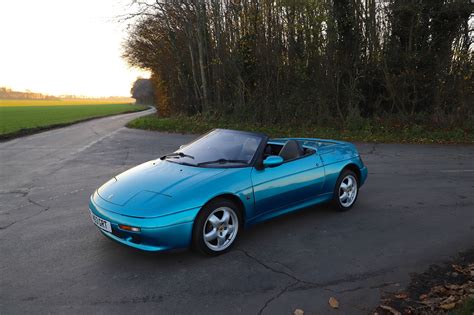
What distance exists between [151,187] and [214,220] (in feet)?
2.59

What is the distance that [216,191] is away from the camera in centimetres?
385

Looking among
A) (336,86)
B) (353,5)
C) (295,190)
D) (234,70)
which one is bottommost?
(295,190)

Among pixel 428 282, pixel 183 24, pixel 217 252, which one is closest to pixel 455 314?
pixel 428 282

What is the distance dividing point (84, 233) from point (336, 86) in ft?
46.8

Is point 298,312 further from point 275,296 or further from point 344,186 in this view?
point 344,186

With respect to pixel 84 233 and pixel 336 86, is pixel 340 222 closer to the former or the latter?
pixel 84 233

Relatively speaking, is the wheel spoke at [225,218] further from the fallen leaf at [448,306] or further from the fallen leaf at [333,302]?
the fallen leaf at [448,306]

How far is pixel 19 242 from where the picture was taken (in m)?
4.41

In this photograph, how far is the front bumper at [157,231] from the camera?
3502 millimetres

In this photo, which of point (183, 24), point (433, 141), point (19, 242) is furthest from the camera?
point (183, 24)

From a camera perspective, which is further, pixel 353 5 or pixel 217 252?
pixel 353 5

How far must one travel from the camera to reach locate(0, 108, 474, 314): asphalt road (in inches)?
122

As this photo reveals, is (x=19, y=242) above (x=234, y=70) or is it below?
below

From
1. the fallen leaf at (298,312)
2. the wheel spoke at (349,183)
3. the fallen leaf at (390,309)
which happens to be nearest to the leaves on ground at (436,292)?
the fallen leaf at (390,309)
